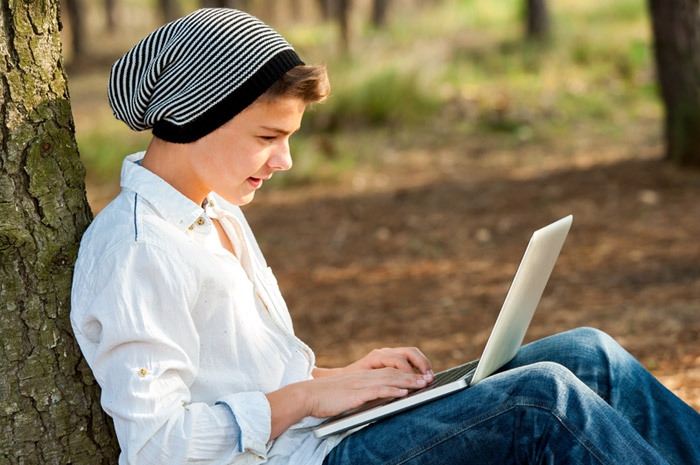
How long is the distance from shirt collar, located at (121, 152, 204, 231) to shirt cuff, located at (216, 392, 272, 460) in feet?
1.27

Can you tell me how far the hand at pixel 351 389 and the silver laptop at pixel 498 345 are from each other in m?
0.02

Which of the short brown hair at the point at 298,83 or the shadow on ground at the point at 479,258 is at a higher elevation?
the short brown hair at the point at 298,83

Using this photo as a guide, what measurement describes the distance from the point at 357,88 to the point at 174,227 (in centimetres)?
667

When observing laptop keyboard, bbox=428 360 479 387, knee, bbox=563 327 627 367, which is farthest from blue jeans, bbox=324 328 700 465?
knee, bbox=563 327 627 367

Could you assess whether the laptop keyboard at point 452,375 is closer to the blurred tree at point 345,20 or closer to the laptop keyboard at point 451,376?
the laptop keyboard at point 451,376

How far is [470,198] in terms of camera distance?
20.5ft

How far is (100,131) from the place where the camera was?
826 centimetres

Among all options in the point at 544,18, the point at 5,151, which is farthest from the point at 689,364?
the point at 544,18

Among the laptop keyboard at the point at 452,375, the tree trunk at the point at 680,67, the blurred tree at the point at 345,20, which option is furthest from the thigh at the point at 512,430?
the blurred tree at the point at 345,20

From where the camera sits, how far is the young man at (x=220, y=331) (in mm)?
1616

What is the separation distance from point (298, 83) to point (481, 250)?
11.9 feet

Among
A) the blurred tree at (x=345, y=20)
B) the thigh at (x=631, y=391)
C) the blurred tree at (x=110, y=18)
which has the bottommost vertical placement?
the blurred tree at (x=110, y=18)

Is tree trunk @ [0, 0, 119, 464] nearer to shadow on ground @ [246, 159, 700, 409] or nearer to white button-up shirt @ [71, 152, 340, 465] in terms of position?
white button-up shirt @ [71, 152, 340, 465]

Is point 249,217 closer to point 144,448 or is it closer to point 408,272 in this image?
point 408,272
